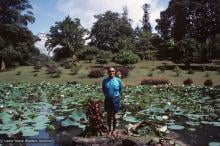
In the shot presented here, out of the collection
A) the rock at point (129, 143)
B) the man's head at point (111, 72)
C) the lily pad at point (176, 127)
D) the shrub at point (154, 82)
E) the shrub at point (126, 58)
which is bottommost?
the lily pad at point (176, 127)

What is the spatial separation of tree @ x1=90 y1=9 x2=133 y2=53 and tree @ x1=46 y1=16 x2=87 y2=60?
6.92 metres

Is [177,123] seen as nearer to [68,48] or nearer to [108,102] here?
[108,102]

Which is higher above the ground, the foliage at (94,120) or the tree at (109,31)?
the tree at (109,31)

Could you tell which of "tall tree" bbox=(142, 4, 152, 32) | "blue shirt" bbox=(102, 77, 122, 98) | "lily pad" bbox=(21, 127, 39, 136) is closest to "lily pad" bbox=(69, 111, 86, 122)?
"lily pad" bbox=(21, 127, 39, 136)

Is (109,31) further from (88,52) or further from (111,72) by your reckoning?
(111,72)

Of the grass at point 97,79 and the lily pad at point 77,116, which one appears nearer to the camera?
the lily pad at point 77,116

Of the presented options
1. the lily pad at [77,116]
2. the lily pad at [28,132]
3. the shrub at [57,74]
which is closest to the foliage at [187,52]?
the shrub at [57,74]

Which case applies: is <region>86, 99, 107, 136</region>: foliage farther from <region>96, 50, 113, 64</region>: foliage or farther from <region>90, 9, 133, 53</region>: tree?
<region>90, 9, 133, 53</region>: tree

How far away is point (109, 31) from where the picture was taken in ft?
220

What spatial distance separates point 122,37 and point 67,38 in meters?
12.5

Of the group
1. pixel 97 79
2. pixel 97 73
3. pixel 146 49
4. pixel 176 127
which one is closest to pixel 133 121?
pixel 176 127

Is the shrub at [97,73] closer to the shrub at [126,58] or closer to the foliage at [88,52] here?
the shrub at [126,58]

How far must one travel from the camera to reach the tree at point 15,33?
151ft

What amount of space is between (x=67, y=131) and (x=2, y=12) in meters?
38.9
